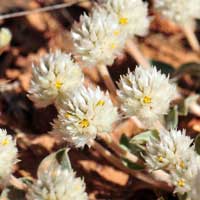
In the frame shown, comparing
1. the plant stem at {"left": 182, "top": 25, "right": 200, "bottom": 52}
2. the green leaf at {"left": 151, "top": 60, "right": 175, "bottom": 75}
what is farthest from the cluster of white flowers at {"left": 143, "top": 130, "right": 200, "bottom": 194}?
the plant stem at {"left": 182, "top": 25, "right": 200, "bottom": 52}

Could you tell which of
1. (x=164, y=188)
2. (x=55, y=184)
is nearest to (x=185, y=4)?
(x=164, y=188)

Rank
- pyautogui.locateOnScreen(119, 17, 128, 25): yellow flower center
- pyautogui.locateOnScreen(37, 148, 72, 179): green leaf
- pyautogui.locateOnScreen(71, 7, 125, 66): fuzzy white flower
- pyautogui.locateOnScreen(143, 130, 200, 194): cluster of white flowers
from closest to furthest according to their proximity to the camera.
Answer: pyautogui.locateOnScreen(143, 130, 200, 194): cluster of white flowers
pyautogui.locateOnScreen(37, 148, 72, 179): green leaf
pyautogui.locateOnScreen(71, 7, 125, 66): fuzzy white flower
pyautogui.locateOnScreen(119, 17, 128, 25): yellow flower center

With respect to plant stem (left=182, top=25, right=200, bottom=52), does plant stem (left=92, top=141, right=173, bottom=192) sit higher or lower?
lower

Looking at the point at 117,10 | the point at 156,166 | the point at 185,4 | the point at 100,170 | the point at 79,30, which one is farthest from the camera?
the point at 185,4

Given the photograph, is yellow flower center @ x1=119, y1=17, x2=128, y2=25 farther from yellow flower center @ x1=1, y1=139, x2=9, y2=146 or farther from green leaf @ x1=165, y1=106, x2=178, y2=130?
yellow flower center @ x1=1, y1=139, x2=9, y2=146

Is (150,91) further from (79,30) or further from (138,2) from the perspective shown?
(138,2)

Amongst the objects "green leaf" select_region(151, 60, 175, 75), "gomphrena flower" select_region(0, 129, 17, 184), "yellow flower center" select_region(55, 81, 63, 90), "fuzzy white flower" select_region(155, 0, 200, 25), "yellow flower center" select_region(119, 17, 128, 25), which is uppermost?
"fuzzy white flower" select_region(155, 0, 200, 25)

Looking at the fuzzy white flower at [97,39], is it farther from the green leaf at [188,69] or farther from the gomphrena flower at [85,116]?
the green leaf at [188,69]
